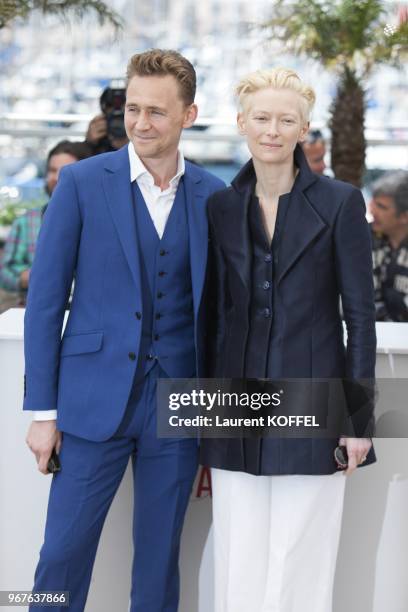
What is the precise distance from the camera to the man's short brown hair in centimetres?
238

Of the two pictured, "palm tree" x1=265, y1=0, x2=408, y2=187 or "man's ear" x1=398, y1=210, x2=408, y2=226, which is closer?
"man's ear" x1=398, y1=210, x2=408, y2=226

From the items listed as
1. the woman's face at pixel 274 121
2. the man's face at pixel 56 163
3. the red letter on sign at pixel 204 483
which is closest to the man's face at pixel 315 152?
the man's face at pixel 56 163

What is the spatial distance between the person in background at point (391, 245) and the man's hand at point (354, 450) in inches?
107

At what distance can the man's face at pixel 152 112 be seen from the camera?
93.1 inches

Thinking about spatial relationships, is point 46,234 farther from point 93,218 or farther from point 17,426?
point 17,426

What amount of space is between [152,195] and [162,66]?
0.32m

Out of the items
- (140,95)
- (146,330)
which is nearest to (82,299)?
(146,330)

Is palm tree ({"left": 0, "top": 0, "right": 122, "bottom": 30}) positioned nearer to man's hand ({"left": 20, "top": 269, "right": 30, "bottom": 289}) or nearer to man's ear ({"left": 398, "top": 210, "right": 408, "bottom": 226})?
man's hand ({"left": 20, "top": 269, "right": 30, "bottom": 289})

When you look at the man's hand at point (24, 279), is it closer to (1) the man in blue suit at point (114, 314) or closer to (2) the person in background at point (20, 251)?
(2) the person in background at point (20, 251)

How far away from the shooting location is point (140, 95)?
93.3 inches

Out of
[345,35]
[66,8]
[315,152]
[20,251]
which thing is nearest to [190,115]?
[20,251]

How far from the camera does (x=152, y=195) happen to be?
2471mm

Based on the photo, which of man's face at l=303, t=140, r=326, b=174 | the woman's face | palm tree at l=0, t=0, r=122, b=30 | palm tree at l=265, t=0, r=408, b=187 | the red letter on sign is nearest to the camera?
the woman's face

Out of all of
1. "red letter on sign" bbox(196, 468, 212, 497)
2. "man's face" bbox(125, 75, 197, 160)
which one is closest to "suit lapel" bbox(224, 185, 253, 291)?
"man's face" bbox(125, 75, 197, 160)
